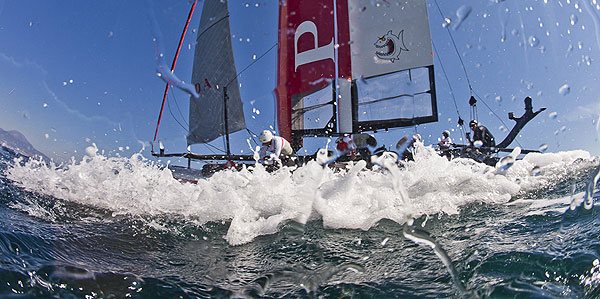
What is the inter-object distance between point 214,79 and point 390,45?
479cm

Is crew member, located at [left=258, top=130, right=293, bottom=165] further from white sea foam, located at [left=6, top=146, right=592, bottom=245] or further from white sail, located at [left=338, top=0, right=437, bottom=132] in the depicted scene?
white sail, located at [left=338, top=0, right=437, bottom=132]

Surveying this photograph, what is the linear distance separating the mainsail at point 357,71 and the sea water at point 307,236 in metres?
5.27

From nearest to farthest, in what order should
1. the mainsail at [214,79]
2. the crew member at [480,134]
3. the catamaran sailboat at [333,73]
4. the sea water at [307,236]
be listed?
the sea water at [307,236], the crew member at [480,134], the mainsail at [214,79], the catamaran sailboat at [333,73]

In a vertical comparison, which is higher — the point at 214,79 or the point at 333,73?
the point at 333,73

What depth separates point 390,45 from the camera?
826 centimetres

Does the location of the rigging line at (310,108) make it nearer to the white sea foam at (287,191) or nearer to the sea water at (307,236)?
the white sea foam at (287,191)

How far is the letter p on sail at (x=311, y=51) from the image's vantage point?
9.13 meters

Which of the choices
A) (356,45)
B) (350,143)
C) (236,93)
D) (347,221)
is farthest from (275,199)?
(356,45)

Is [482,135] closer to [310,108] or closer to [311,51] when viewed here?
[310,108]

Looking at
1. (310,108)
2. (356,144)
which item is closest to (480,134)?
(356,144)

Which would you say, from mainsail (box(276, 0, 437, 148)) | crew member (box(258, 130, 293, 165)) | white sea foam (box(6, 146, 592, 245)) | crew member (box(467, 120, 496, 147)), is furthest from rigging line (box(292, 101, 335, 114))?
white sea foam (box(6, 146, 592, 245))

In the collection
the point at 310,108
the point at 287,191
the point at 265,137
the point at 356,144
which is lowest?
the point at 287,191

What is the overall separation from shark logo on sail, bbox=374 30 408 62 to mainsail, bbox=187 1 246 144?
3932mm

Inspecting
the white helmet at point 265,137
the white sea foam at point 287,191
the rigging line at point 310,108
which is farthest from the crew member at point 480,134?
the rigging line at point 310,108
